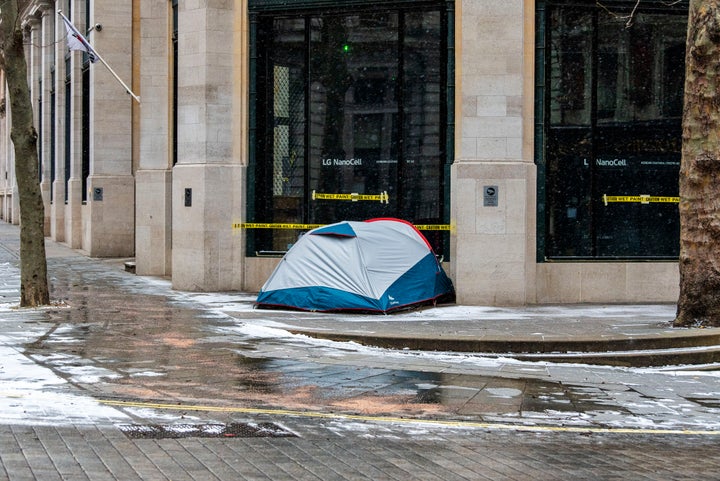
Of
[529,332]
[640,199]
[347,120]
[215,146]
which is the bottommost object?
[529,332]

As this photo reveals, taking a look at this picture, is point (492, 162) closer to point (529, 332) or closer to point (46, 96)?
point (529, 332)

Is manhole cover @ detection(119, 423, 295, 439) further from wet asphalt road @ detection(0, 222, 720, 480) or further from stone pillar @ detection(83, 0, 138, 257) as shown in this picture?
stone pillar @ detection(83, 0, 138, 257)

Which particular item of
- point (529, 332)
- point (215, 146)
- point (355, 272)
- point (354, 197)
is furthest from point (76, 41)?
point (529, 332)

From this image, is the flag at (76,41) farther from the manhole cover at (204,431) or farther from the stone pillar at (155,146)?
the manhole cover at (204,431)

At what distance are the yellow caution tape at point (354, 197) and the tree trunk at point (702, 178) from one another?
6.10 m

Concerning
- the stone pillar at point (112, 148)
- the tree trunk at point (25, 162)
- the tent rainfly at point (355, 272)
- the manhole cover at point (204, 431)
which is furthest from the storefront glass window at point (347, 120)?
the stone pillar at point (112, 148)

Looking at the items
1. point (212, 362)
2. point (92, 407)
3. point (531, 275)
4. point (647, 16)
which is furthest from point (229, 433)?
point (647, 16)

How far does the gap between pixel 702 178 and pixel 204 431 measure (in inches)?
334

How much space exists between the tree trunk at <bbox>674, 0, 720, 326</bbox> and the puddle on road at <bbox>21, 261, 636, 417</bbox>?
13.3ft

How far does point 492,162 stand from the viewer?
57.4 feet

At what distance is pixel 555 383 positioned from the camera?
10891 millimetres

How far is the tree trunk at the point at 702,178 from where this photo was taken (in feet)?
45.4

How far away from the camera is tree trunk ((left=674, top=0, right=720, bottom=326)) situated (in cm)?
1383

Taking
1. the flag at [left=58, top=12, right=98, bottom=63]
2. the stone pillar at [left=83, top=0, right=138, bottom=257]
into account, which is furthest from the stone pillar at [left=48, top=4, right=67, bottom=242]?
the flag at [left=58, top=12, right=98, bottom=63]
